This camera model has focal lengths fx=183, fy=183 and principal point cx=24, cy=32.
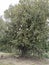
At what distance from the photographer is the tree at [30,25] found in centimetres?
1379

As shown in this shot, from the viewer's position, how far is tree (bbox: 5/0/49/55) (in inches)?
543

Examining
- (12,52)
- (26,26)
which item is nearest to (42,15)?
(26,26)

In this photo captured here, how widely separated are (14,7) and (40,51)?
4.15 m

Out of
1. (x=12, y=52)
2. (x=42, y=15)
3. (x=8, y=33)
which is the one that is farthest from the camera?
(x=12, y=52)

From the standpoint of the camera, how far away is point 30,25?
14164 mm

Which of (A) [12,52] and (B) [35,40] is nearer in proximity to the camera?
(B) [35,40]

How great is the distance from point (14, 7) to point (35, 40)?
3183 mm

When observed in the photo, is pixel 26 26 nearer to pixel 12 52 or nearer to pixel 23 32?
pixel 23 32

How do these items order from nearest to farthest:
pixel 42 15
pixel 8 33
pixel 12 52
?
pixel 42 15
pixel 8 33
pixel 12 52

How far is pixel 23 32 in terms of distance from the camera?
46.1ft

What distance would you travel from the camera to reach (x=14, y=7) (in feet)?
48.5

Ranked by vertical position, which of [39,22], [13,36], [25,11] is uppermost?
[25,11]

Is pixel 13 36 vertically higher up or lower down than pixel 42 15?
lower down

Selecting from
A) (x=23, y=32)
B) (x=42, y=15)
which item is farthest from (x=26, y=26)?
(x=42, y=15)
